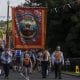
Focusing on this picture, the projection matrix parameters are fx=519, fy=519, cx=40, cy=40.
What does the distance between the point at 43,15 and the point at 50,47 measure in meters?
25.4

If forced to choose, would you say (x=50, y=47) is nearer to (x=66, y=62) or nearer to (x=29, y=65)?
(x=66, y=62)

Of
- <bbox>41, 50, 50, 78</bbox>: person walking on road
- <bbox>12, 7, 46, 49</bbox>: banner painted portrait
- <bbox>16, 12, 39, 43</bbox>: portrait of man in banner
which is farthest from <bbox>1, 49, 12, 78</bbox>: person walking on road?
<bbox>41, 50, 50, 78</bbox>: person walking on road

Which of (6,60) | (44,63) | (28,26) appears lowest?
(44,63)

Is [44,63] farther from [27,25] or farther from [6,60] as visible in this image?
[27,25]

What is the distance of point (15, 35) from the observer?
30312mm

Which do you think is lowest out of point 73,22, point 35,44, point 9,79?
point 9,79

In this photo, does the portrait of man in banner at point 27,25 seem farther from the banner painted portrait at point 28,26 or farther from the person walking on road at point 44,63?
the person walking on road at point 44,63

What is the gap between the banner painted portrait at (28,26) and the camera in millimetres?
29672

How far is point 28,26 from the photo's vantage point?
29797 millimetres

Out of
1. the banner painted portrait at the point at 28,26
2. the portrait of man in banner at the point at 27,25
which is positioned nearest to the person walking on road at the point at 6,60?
the banner painted portrait at the point at 28,26

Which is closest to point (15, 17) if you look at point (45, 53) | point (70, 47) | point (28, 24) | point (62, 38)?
point (28, 24)

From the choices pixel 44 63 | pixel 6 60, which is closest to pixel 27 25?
pixel 6 60

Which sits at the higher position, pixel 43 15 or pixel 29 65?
pixel 43 15

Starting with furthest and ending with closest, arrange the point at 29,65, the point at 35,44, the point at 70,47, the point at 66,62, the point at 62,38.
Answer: the point at 62,38 → the point at 70,47 → the point at 66,62 → the point at 35,44 → the point at 29,65
